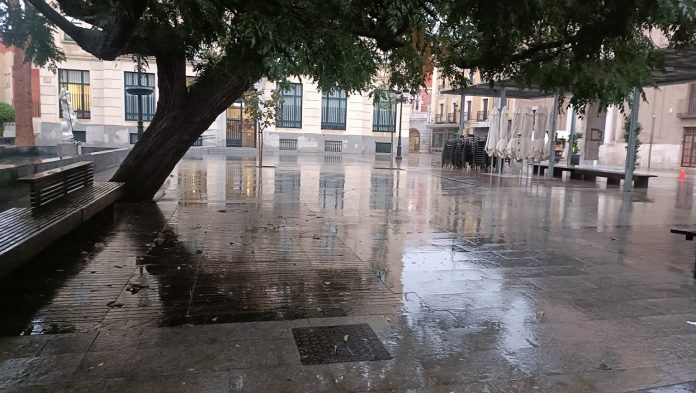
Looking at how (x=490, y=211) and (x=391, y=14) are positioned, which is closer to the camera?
(x=391, y=14)

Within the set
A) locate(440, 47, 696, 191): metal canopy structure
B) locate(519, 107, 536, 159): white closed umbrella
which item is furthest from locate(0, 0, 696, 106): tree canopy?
locate(519, 107, 536, 159): white closed umbrella

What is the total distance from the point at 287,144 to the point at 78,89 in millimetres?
14106

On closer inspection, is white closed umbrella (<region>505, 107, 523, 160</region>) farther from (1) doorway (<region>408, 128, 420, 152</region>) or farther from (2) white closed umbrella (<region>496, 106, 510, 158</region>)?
(1) doorway (<region>408, 128, 420, 152</region>)

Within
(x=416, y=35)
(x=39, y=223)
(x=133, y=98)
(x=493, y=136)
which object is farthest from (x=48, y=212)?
(x=133, y=98)

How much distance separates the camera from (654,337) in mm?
4227

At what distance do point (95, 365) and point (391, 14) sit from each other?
3.36 metres

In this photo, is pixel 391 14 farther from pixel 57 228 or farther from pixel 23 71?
pixel 23 71

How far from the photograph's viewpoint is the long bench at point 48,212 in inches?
178

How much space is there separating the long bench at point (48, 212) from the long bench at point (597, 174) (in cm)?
1518

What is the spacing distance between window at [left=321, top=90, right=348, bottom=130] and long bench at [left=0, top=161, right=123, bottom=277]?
102 feet

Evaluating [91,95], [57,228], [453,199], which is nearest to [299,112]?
[91,95]

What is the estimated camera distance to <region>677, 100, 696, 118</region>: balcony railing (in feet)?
110

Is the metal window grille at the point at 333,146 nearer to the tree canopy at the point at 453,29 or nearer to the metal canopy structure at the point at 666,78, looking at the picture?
the metal canopy structure at the point at 666,78

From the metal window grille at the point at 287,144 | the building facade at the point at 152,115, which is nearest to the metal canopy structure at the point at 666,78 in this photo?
the building facade at the point at 152,115
